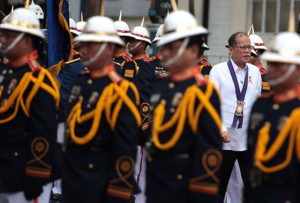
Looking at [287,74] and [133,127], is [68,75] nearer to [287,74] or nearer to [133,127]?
[133,127]

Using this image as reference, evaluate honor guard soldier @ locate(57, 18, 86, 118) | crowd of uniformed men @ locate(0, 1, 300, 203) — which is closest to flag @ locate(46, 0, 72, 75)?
honor guard soldier @ locate(57, 18, 86, 118)

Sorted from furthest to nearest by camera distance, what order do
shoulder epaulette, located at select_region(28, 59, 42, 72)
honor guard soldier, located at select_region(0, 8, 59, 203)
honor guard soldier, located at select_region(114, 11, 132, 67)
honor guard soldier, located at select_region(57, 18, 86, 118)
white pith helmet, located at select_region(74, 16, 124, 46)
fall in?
honor guard soldier, located at select_region(114, 11, 132, 67), honor guard soldier, located at select_region(57, 18, 86, 118), shoulder epaulette, located at select_region(28, 59, 42, 72), honor guard soldier, located at select_region(0, 8, 59, 203), white pith helmet, located at select_region(74, 16, 124, 46)

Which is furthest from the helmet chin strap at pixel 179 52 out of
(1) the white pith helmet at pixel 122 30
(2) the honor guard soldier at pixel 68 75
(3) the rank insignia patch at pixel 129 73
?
(1) the white pith helmet at pixel 122 30

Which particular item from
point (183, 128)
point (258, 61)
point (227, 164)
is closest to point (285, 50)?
point (183, 128)

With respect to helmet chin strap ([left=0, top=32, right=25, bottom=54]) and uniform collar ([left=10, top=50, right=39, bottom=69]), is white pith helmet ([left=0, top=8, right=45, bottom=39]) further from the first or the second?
uniform collar ([left=10, top=50, right=39, bottom=69])

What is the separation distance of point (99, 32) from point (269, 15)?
16662 mm

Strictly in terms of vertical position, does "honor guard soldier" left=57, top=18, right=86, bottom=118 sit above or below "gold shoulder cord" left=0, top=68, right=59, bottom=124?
below

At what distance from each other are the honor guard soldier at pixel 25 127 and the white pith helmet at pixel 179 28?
1297 millimetres

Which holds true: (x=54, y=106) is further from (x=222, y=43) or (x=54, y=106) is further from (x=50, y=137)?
(x=222, y=43)

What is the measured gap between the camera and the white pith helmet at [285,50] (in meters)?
6.17

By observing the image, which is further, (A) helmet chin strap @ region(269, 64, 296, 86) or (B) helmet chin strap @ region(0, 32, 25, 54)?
(B) helmet chin strap @ region(0, 32, 25, 54)

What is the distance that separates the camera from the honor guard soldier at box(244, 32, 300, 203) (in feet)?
20.1

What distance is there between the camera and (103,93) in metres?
6.71

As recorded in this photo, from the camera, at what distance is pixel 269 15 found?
22984 millimetres
